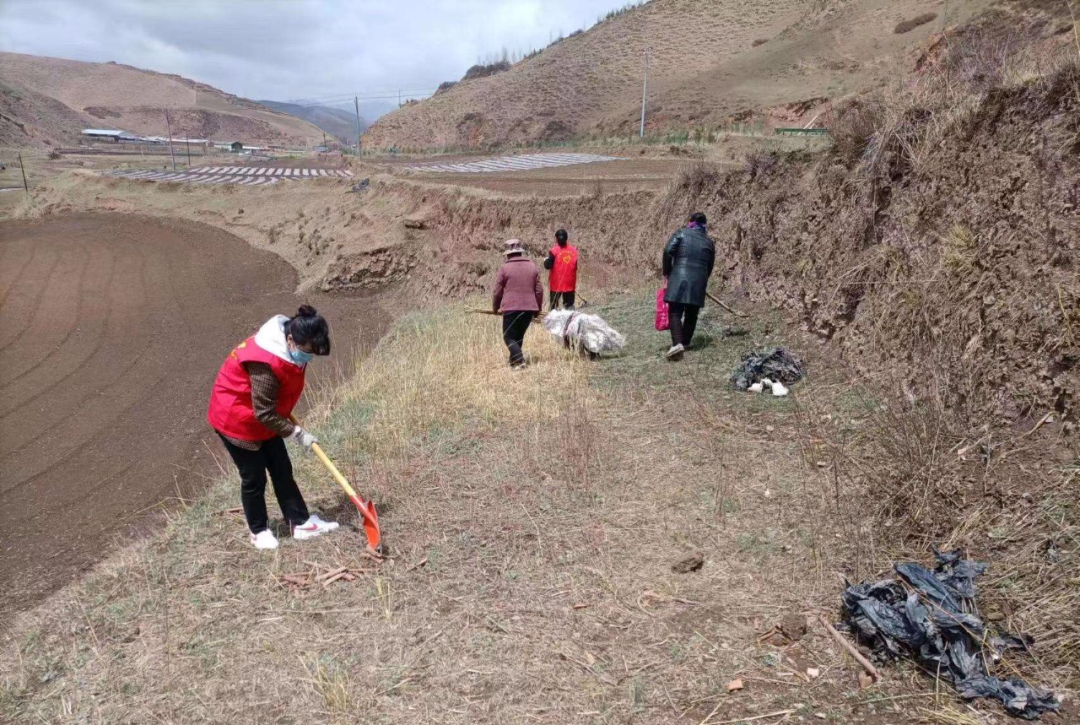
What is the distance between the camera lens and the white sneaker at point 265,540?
14.0ft

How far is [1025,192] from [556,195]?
499 inches

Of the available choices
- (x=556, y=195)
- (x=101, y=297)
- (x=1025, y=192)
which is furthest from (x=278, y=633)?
(x=101, y=297)

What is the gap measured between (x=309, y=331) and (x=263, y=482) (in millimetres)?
1107

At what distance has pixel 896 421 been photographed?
4.06 meters

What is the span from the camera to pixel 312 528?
441cm

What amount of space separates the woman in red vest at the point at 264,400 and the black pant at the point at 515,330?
11.9ft

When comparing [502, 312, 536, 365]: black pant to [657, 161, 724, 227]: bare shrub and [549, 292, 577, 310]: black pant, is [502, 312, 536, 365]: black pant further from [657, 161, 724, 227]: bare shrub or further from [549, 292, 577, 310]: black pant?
[657, 161, 724, 227]: bare shrub

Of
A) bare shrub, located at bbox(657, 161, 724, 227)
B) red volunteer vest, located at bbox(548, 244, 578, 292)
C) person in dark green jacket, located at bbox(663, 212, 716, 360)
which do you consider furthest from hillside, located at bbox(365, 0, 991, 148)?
person in dark green jacket, located at bbox(663, 212, 716, 360)

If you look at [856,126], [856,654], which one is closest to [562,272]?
[856,126]

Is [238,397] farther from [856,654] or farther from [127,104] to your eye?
[127,104]

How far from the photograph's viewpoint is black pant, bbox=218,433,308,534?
416cm

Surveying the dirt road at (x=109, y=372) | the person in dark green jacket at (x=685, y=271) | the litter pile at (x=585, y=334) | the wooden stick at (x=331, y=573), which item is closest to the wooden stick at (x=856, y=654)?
the wooden stick at (x=331, y=573)

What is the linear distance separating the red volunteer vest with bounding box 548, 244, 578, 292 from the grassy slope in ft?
12.0

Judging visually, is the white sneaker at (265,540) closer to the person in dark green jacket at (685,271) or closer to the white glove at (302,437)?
the white glove at (302,437)
